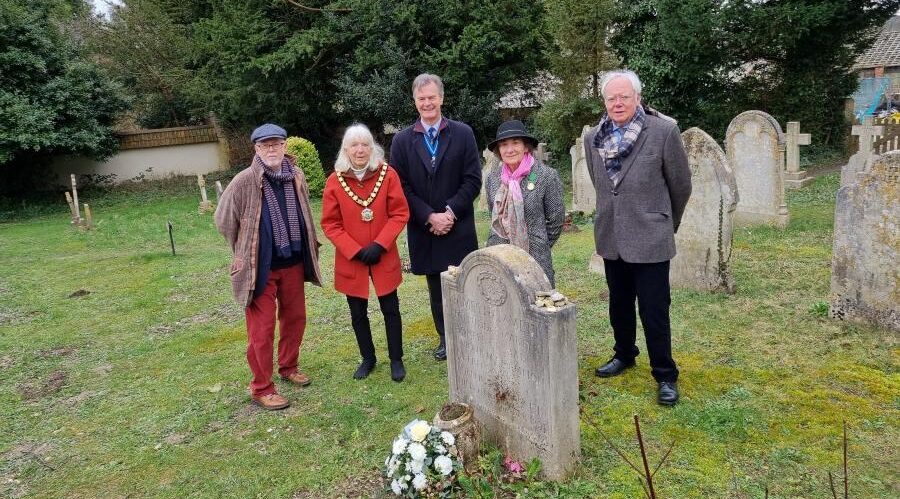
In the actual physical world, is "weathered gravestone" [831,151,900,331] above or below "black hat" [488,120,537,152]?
below

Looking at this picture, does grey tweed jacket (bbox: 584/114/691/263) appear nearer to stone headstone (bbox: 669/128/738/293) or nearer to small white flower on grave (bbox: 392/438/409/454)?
small white flower on grave (bbox: 392/438/409/454)

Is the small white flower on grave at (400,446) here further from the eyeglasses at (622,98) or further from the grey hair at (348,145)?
the eyeglasses at (622,98)

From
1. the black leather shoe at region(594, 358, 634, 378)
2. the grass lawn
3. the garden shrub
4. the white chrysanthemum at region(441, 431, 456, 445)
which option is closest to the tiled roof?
the garden shrub

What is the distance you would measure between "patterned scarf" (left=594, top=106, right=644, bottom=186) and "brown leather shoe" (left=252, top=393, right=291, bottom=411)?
2772 millimetres

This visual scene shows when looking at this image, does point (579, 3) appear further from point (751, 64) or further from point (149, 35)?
point (149, 35)

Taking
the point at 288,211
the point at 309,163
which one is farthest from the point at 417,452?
the point at 309,163

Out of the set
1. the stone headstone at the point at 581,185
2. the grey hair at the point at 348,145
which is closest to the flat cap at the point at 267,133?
the grey hair at the point at 348,145

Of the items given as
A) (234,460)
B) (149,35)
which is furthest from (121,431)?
(149,35)

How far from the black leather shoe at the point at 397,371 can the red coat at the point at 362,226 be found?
0.58 meters

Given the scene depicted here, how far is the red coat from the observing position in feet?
14.6

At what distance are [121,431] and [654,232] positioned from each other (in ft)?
12.7

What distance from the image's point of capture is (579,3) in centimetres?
1527

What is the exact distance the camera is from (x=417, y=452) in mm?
3115

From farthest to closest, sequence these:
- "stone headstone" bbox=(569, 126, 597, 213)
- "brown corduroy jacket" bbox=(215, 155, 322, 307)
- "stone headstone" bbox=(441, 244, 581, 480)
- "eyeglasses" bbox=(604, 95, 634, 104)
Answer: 1. "stone headstone" bbox=(569, 126, 597, 213)
2. "brown corduroy jacket" bbox=(215, 155, 322, 307)
3. "eyeglasses" bbox=(604, 95, 634, 104)
4. "stone headstone" bbox=(441, 244, 581, 480)
